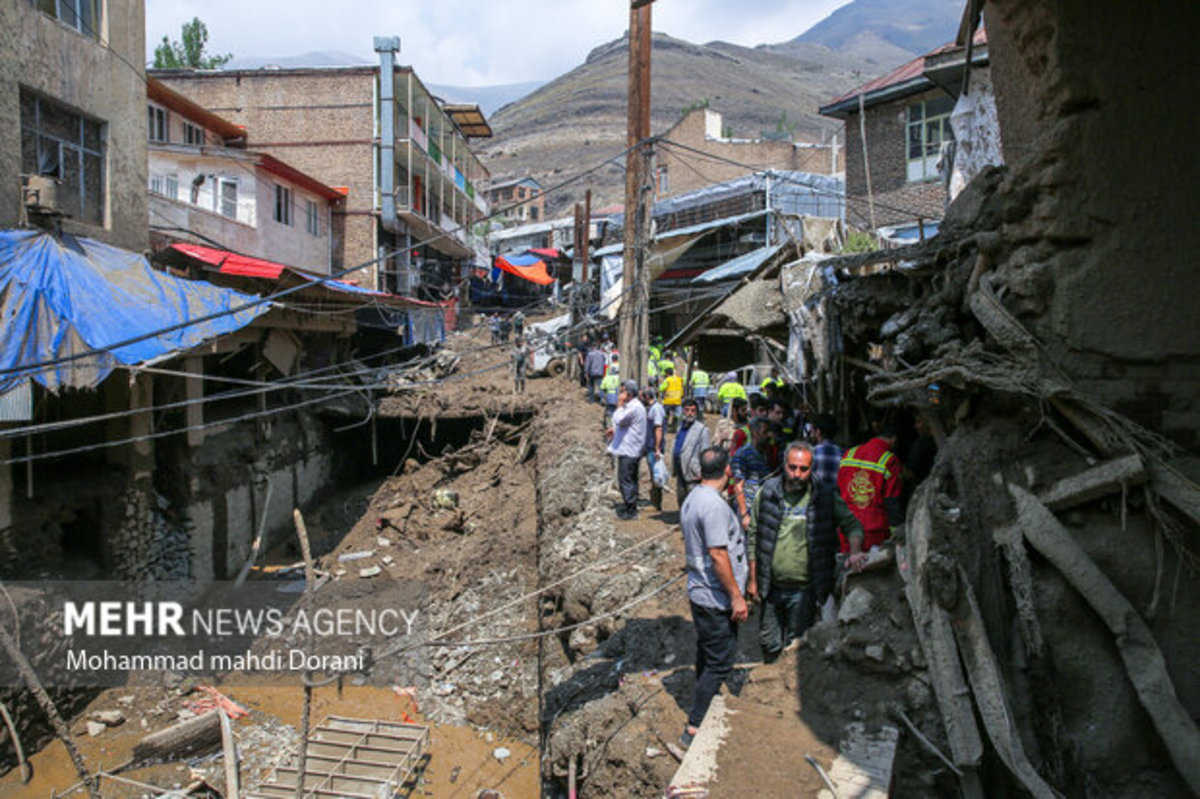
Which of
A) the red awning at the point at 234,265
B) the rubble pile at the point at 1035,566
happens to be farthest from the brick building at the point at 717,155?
the rubble pile at the point at 1035,566

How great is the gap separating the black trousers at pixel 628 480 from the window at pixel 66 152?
871 cm

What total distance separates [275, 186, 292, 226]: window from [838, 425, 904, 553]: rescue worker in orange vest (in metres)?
21.2

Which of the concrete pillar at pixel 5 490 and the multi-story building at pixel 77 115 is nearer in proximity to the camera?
the concrete pillar at pixel 5 490

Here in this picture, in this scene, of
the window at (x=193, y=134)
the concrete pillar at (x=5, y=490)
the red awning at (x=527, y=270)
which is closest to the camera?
the concrete pillar at (x=5, y=490)

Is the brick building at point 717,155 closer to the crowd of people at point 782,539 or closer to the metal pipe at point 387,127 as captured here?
the metal pipe at point 387,127

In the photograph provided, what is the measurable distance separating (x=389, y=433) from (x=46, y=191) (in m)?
13.2

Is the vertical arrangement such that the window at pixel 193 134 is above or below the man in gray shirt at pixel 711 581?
above

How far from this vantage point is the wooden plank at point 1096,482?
135 inches

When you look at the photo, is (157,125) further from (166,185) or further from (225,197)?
(225,197)

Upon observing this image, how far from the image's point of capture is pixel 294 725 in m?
9.86

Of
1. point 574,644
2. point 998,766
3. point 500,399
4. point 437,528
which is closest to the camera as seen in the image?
point 998,766

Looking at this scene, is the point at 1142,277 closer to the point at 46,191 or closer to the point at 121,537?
the point at 46,191

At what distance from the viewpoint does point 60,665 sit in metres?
9.38

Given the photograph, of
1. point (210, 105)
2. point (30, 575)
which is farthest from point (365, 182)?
point (30, 575)
